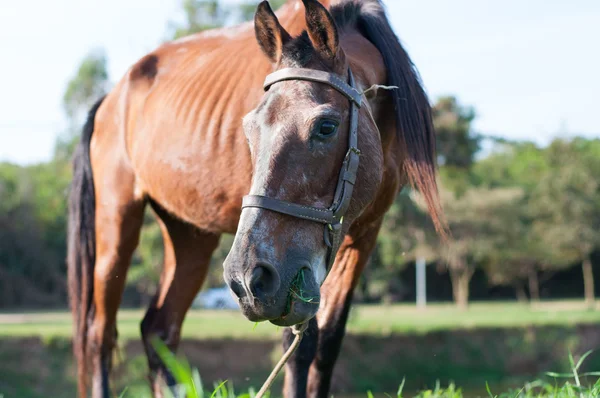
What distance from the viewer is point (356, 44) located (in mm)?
3652

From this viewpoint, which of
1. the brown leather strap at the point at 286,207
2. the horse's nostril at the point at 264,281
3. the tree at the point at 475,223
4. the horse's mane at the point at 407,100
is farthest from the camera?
the tree at the point at 475,223

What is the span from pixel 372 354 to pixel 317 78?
56.8 feet

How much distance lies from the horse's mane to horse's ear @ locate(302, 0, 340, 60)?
76cm

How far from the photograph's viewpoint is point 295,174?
8.65 feet

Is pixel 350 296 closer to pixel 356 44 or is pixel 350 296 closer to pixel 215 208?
pixel 215 208

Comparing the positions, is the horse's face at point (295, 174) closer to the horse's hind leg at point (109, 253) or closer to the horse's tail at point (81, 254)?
the horse's hind leg at point (109, 253)

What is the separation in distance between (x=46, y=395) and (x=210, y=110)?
14.5 m

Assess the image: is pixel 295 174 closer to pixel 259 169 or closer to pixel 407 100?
pixel 259 169

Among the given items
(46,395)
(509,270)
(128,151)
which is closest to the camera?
Answer: (128,151)

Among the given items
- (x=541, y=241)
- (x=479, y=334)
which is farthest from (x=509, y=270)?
(x=479, y=334)

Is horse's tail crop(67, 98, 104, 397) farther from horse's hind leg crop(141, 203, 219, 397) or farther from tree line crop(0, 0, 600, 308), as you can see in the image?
tree line crop(0, 0, 600, 308)

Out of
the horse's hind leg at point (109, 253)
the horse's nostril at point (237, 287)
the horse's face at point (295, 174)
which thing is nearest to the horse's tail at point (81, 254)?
the horse's hind leg at point (109, 253)

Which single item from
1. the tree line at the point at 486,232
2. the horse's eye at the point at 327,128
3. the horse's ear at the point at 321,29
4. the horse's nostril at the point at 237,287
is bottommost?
the tree line at the point at 486,232

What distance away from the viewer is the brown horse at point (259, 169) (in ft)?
8.54
